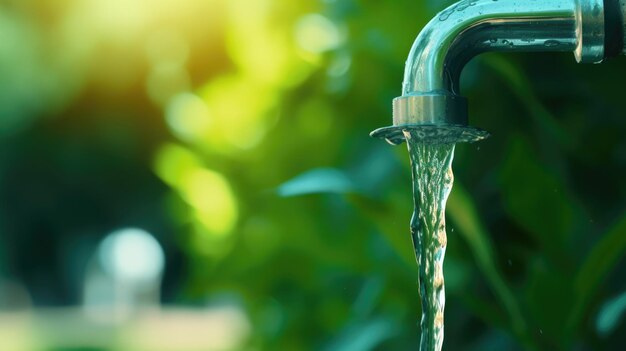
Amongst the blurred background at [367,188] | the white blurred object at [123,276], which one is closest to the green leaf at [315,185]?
the blurred background at [367,188]

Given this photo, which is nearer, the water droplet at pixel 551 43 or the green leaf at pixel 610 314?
the water droplet at pixel 551 43

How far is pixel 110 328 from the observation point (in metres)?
16.7

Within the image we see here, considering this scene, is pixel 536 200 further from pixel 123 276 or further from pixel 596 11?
pixel 123 276

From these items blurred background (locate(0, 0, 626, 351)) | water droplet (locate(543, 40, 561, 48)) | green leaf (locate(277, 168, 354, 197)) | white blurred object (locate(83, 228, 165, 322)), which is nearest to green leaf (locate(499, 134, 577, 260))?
blurred background (locate(0, 0, 626, 351))

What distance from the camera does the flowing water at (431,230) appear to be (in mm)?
768

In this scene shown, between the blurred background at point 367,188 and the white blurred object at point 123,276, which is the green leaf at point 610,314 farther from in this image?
the white blurred object at point 123,276

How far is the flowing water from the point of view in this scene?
77 centimetres

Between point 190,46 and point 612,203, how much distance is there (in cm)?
283

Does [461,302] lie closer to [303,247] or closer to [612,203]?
[612,203]

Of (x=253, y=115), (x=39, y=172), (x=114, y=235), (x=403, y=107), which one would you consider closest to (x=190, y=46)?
(x=253, y=115)

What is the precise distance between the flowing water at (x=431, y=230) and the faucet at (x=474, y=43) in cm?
4

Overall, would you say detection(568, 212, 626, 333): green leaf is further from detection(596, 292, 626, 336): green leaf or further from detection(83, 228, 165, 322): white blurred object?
detection(83, 228, 165, 322): white blurred object

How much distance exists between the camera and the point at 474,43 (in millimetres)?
724

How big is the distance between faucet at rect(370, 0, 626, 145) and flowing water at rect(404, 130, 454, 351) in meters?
0.04
